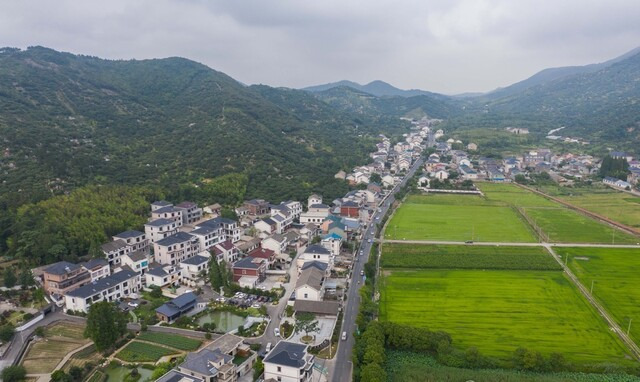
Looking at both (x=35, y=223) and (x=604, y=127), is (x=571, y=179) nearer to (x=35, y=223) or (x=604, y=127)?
(x=604, y=127)

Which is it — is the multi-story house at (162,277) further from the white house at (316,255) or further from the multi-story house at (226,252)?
the white house at (316,255)

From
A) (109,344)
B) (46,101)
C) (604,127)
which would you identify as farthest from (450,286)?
(604,127)

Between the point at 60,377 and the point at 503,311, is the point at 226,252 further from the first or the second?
the point at 503,311

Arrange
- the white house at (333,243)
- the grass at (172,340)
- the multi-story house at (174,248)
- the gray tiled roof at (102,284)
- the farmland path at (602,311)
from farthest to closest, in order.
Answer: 1. the white house at (333,243)
2. the multi-story house at (174,248)
3. the gray tiled roof at (102,284)
4. the grass at (172,340)
5. the farmland path at (602,311)

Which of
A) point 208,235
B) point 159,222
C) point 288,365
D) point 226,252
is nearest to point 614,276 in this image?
point 288,365

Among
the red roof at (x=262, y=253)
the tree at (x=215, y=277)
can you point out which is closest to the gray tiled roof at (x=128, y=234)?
the red roof at (x=262, y=253)

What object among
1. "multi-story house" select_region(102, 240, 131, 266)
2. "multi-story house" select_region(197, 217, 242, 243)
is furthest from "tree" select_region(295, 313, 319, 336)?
"multi-story house" select_region(102, 240, 131, 266)
